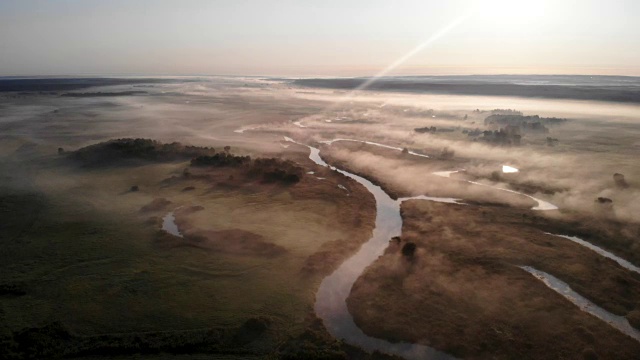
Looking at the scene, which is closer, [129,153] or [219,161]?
[219,161]

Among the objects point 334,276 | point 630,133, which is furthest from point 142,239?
point 630,133

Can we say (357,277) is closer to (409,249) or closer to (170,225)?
(409,249)

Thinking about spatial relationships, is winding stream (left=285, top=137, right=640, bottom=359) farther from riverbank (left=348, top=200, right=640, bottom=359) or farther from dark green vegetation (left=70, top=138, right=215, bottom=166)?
dark green vegetation (left=70, top=138, right=215, bottom=166)

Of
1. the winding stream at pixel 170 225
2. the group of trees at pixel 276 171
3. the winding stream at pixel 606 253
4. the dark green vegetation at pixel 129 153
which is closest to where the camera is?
the winding stream at pixel 606 253

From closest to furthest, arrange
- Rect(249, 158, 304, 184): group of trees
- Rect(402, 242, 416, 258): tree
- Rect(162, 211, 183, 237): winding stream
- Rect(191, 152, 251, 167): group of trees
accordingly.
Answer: Rect(402, 242, 416, 258): tree, Rect(162, 211, 183, 237): winding stream, Rect(249, 158, 304, 184): group of trees, Rect(191, 152, 251, 167): group of trees

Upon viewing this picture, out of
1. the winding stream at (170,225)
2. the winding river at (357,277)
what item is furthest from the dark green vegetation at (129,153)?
the winding river at (357,277)

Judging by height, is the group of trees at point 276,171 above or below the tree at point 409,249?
above

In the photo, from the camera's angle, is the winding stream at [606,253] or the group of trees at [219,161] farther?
the group of trees at [219,161]

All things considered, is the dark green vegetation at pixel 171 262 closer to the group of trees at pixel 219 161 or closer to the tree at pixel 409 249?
the tree at pixel 409 249

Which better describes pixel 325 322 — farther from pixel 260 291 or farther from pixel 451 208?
pixel 451 208

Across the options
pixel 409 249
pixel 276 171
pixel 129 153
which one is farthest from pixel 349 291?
pixel 129 153

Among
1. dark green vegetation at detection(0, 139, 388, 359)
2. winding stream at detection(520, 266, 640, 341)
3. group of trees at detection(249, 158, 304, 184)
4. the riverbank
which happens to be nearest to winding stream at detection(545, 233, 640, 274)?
the riverbank
